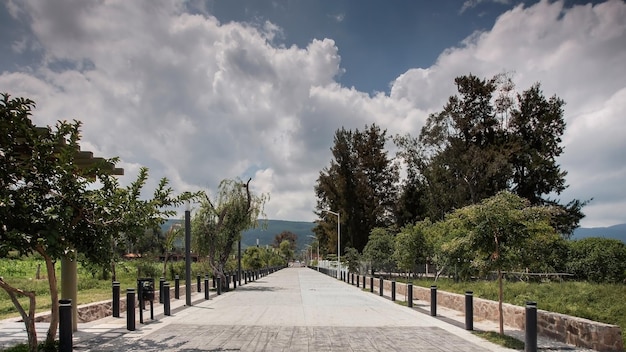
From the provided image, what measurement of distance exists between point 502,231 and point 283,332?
221 inches

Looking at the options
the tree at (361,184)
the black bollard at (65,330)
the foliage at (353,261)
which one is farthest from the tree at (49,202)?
the tree at (361,184)

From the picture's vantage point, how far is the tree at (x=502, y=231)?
11.4m

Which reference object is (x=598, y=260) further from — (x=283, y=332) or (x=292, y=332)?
(x=283, y=332)

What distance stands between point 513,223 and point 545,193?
1620 inches

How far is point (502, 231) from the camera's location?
11602 millimetres

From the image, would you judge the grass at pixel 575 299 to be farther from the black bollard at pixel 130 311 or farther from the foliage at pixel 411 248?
the foliage at pixel 411 248

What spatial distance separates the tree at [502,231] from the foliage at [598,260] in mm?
15745

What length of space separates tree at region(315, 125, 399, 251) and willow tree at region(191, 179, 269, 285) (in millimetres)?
32236

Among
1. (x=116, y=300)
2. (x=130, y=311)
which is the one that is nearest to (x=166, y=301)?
(x=116, y=300)

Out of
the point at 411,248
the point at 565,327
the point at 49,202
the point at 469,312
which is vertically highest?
the point at 49,202

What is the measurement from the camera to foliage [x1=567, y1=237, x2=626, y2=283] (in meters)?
A: 24.8

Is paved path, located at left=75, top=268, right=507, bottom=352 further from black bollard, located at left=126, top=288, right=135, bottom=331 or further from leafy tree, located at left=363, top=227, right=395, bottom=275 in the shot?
leafy tree, located at left=363, top=227, right=395, bottom=275

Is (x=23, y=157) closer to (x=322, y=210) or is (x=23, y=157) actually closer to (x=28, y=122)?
(x=28, y=122)

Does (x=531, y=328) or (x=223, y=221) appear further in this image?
(x=223, y=221)
